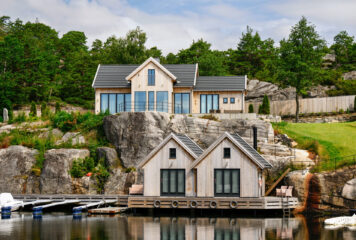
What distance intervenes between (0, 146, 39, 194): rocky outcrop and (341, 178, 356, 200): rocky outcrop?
28.5 m

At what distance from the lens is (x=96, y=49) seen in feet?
318

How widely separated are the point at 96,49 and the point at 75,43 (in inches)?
161

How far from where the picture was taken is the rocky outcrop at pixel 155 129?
2028 inches

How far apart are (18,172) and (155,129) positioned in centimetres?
1415

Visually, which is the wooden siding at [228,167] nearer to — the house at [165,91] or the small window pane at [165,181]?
the small window pane at [165,181]

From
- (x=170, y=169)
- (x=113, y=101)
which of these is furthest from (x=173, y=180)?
(x=113, y=101)

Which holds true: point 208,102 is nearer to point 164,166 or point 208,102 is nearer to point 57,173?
point 164,166

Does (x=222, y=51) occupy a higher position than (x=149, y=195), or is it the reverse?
(x=222, y=51)

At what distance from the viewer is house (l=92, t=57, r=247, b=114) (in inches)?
A: 2270

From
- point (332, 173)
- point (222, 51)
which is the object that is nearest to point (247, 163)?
point (332, 173)

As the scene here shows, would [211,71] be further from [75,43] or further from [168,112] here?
[75,43]

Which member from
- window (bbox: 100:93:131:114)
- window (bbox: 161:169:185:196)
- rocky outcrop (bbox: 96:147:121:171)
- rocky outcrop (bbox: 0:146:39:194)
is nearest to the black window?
window (bbox: 161:169:185:196)

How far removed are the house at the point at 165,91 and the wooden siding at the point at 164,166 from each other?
48.1 ft

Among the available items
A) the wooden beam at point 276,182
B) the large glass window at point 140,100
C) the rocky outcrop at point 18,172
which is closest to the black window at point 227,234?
the wooden beam at point 276,182
